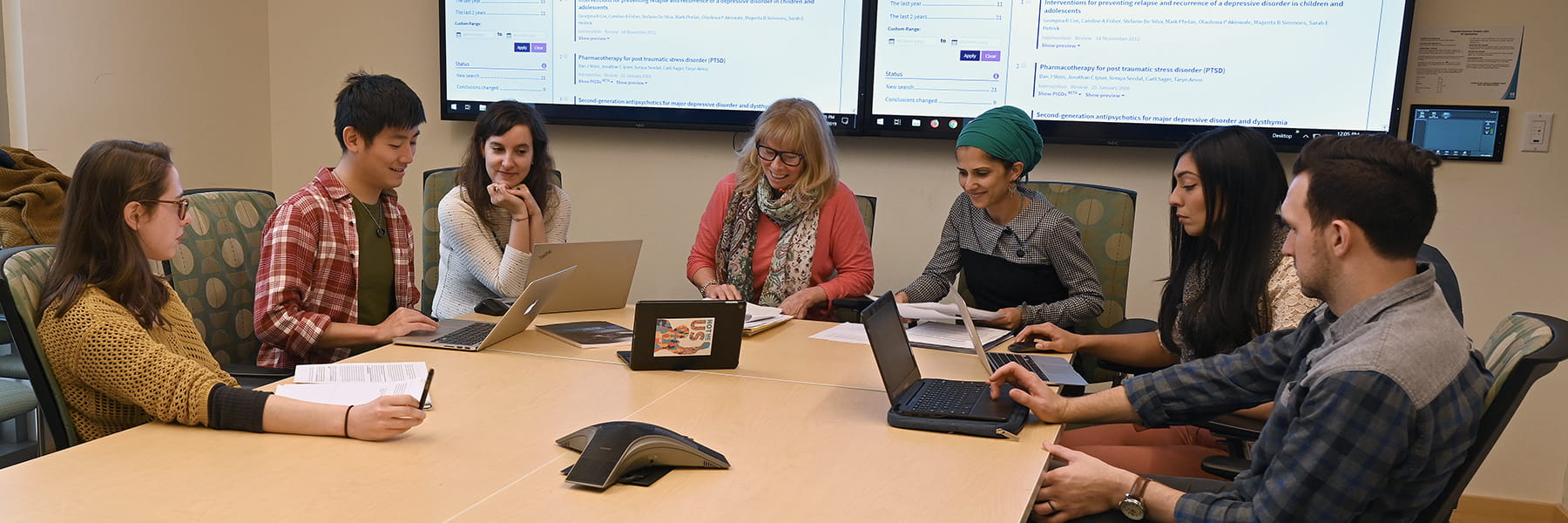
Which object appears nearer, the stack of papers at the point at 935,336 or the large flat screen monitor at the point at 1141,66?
the stack of papers at the point at 935,336

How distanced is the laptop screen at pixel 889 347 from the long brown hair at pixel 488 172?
4.54ft

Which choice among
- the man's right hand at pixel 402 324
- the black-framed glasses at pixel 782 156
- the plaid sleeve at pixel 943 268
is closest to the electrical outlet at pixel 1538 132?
the plaid sleeve at pixel 943 268

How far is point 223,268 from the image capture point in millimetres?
2506

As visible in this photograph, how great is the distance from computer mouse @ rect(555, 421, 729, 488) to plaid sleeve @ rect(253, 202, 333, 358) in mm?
1052

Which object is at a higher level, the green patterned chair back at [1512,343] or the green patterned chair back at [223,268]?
the green patterned chair back at [1512,343]

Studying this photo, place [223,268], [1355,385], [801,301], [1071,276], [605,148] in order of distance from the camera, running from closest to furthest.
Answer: [1355,385], [223,268], [1071,276], [801,301], [605,148]

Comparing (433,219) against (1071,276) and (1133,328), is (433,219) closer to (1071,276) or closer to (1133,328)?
Result: (1071,276)

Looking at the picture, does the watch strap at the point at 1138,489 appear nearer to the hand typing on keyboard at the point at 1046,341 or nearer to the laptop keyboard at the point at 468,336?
the hand typing on keyboard at the point at 1046,341

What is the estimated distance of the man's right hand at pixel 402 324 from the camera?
2.37m

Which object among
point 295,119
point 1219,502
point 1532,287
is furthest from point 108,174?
point 1532,287

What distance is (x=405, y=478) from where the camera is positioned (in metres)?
1.48

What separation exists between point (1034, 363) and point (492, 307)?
4.39 ft

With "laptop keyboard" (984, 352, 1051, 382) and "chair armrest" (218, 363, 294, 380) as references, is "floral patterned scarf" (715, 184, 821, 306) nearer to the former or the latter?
"laptop keyboard" (984, 352, 1051, 382)

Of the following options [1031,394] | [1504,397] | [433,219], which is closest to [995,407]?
[1031,394]
